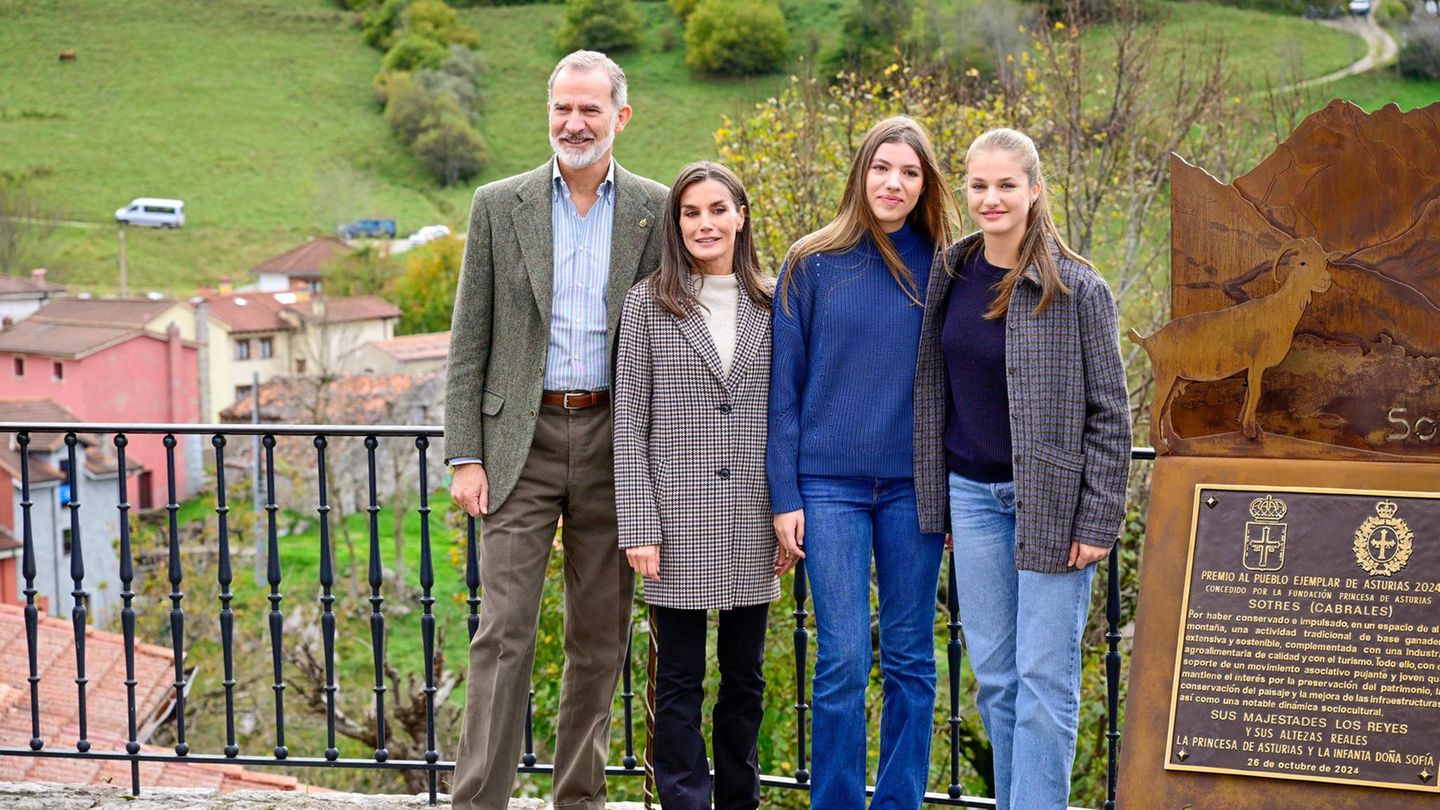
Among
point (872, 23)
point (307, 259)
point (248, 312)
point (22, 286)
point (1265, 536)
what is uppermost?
point (872, 23)

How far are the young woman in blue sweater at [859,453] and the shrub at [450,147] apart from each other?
192ft

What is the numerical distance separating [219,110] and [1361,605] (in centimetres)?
7219

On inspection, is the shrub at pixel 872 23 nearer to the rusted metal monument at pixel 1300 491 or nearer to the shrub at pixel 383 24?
the shrub at pixel 383 24

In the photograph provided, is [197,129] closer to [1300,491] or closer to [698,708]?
[698,708]

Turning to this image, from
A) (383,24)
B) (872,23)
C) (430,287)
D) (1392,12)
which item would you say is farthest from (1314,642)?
(383,24)

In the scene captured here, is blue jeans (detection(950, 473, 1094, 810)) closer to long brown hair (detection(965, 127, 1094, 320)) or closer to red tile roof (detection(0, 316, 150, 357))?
long brown hair (detection(965, 127, 1094, 320))

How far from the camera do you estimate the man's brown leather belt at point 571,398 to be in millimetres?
3502

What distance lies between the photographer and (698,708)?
3445 millimetres

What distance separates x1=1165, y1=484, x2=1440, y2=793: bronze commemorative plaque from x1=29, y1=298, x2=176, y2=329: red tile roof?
1628 inches

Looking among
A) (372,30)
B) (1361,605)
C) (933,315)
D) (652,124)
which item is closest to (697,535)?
(933,315)

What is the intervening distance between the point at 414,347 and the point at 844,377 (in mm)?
41855

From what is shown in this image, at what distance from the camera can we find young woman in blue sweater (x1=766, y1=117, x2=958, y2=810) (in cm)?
331

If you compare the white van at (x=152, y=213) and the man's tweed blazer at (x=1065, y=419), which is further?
the white van at (x=152, y=213)

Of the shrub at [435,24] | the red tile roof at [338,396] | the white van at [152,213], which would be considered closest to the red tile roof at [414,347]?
the red tile roof at [338,396]
